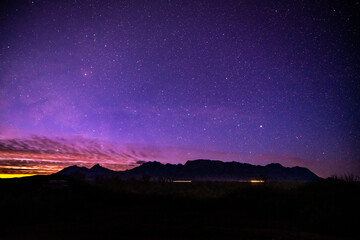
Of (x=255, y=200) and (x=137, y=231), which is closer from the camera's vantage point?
(x=137, y=231)

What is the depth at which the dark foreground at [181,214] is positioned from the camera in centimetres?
1010

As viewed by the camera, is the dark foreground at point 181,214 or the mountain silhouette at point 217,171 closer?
the dark foreground at point 181,214

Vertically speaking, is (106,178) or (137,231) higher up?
(106,178)

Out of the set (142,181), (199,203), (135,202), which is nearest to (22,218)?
(135,202)

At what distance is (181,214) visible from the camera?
1531 cm

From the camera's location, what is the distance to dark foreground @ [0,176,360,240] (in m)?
10.1

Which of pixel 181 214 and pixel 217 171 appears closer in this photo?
pixel 181 214

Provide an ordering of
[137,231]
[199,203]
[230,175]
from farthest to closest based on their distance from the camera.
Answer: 1. [230,175]
2. [199,203]
3. [137,231]

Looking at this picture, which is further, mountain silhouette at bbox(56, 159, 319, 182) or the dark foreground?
mountain silhouette at bbox(56, 159, 319, 182)

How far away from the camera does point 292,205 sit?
1669 centimetres

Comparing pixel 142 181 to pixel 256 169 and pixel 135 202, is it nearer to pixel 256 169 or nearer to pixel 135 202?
pixel 135 202

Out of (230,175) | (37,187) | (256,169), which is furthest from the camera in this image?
(256,169)

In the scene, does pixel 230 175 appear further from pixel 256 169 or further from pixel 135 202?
pixel 135 202

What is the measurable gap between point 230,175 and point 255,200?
12691cm
